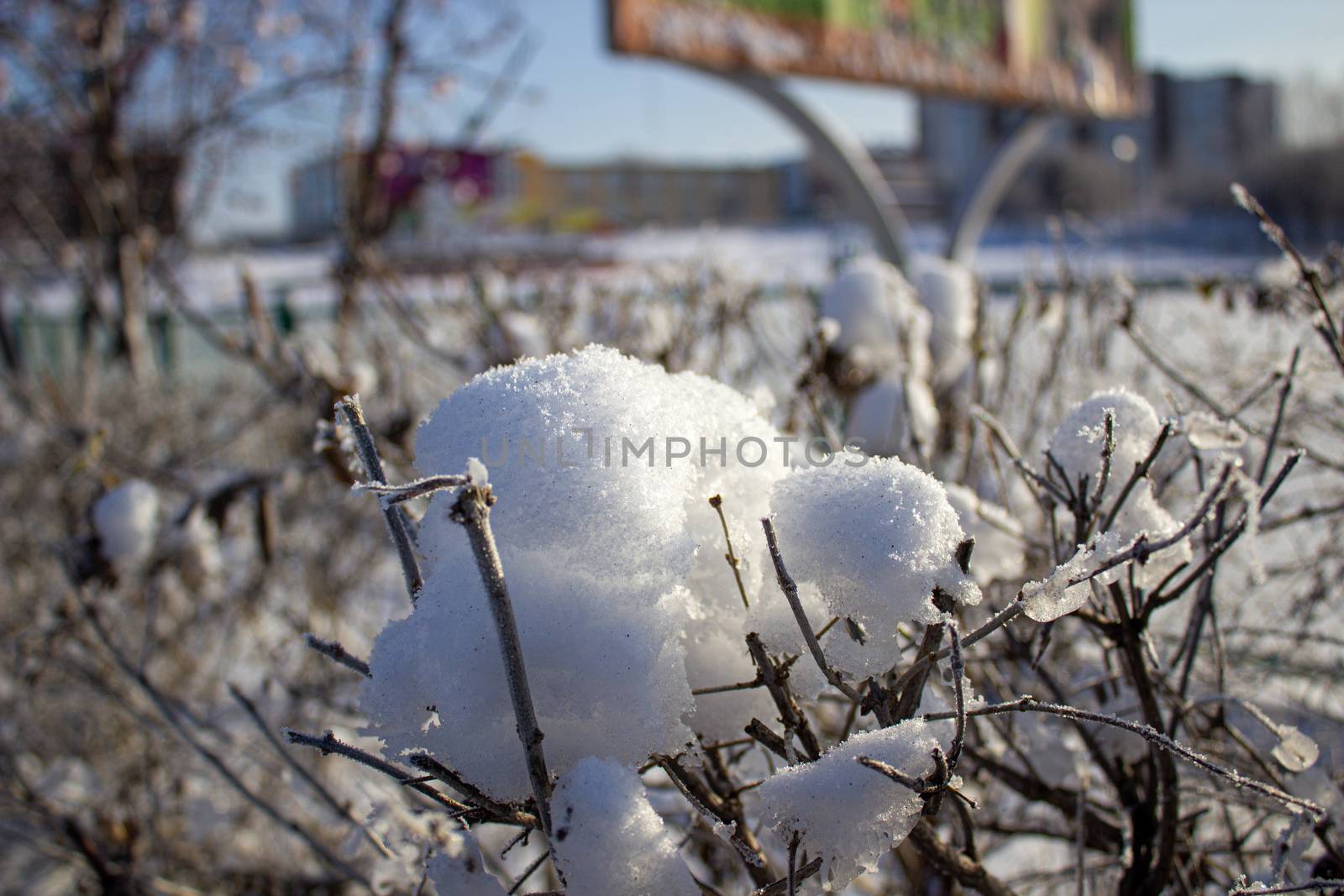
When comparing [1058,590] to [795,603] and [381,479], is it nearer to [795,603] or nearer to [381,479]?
[795,603]

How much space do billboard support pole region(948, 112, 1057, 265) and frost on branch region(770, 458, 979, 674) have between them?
562 centimetres

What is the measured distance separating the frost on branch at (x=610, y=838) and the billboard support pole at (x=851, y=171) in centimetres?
444

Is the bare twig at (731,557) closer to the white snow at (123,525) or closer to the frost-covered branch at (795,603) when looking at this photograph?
the frost-covered branch at (795,603)

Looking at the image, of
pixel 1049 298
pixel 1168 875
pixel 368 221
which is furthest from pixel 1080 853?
pixel 368 221

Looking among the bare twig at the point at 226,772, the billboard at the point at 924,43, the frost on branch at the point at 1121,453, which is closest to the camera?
the frost on branch at the point at 1121,453

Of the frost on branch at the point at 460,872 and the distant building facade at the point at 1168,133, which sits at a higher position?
the distant building facade at the point at 1168,133

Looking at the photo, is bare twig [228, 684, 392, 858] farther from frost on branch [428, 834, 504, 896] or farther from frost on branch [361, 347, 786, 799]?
frost on branch [361, 347, 786, 799]

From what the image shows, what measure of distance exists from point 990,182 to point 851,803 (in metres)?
6.67

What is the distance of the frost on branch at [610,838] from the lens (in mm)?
678

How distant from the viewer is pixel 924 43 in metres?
5.64

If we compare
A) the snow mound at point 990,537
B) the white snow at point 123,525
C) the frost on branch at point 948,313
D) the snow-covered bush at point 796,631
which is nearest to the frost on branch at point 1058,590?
the snow-covered bush at point 796,631

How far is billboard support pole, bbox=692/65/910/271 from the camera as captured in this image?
487 cm

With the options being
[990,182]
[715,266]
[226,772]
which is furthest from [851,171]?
[226,772]

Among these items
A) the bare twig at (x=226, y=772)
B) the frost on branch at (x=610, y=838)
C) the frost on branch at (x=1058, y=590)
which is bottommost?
the bare twig at (x=226, y=772)
